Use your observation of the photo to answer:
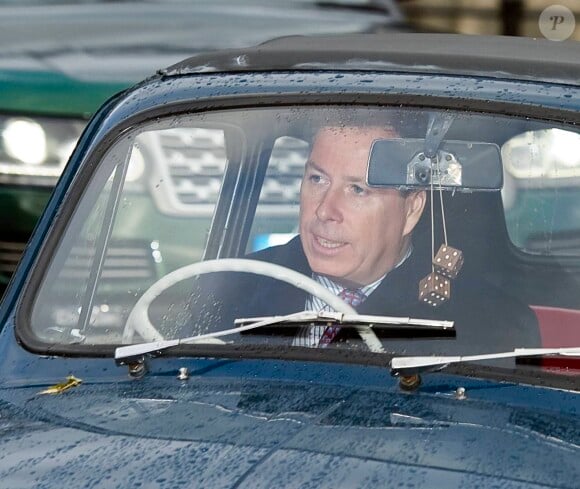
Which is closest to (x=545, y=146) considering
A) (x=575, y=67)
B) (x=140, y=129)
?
(x=575, y=67)

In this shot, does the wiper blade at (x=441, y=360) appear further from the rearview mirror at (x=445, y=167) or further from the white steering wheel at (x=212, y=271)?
the rearview mirror at (x=445, y=167)

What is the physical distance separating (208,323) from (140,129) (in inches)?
21.7

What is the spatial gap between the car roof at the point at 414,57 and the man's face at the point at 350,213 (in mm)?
239

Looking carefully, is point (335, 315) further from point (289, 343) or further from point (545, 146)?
point (545, 146)

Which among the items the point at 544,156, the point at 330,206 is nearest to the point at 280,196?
the point at 330,206

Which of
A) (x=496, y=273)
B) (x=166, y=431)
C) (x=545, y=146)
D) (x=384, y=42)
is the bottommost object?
(x=166, y=431)

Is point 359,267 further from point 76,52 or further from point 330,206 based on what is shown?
point 76,52

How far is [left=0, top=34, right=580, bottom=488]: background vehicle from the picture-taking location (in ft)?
8.09

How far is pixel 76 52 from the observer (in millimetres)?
6992

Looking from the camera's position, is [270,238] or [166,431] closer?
[166,431]

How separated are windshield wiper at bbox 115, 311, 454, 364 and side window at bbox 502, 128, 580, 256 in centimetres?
40

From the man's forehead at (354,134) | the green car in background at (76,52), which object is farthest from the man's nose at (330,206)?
the green car in background at (76,52)

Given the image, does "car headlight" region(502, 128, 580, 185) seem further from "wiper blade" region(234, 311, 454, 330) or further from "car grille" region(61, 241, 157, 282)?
"car grille" region(61, 241, 157, 282)

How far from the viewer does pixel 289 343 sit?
2.96m
